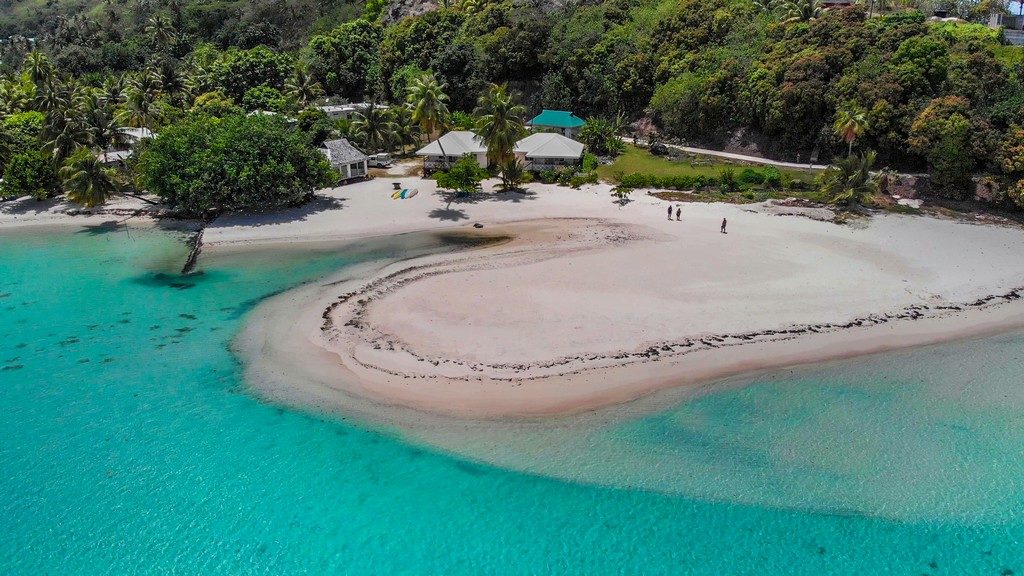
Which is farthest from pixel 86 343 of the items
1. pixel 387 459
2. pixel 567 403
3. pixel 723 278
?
pixel 723 278

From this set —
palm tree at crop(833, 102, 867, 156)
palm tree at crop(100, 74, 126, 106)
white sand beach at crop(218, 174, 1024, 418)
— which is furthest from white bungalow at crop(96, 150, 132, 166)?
palm tree at crop(833, 102, 867, 156)

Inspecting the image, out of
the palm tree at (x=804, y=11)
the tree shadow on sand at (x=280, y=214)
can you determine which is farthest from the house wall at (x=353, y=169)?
the palm tree at (x=804, y=11)

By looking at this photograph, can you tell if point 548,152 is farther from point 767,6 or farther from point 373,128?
point 767,6

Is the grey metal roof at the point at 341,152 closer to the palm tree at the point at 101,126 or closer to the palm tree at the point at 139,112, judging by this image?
the palm tree at the point at 101,126

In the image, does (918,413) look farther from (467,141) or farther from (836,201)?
(467,141)

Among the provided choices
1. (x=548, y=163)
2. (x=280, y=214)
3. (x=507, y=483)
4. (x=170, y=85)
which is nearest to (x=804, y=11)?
(x=548, y=163)

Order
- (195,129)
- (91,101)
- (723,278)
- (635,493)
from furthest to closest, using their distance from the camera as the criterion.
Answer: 1. (91,101)
2. (195,129)
3. (723,278)
4. (635,493)

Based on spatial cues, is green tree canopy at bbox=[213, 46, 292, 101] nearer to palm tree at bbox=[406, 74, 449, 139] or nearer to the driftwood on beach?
palm tree at bbox=[406, 74, 449, 139]

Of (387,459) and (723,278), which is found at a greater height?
(723,278)
